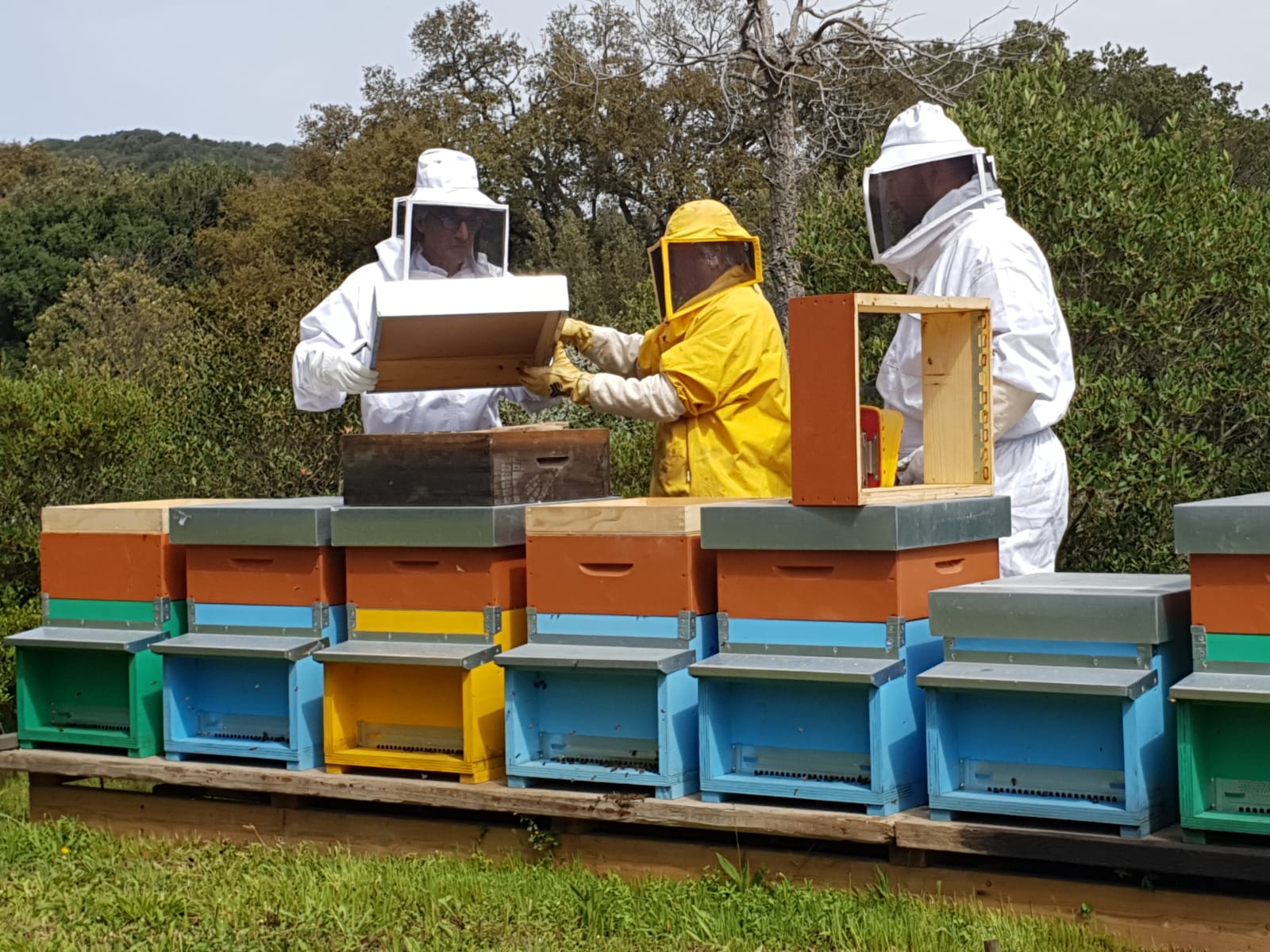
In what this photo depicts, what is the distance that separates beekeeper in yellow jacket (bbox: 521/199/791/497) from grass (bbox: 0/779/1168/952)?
1.37m

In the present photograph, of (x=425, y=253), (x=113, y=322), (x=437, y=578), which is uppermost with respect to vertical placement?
(x=113, y=322)

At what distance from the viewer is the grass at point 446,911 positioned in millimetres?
3648

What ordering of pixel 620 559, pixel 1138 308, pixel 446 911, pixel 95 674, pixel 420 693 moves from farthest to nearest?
pixel 1138 308
pixel 95 674
pixel 420 693
pixel 620 559
pixel 446 911

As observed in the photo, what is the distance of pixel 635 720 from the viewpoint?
4203mm

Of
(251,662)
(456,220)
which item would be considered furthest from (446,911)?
(456,220)

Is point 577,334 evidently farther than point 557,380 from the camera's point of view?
Yes

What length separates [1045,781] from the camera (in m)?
3.61

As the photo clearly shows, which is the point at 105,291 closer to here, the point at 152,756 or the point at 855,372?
the point at 152,756

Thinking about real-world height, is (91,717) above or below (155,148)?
below

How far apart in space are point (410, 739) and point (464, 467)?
0.87 meters

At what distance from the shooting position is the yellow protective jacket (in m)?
4.76

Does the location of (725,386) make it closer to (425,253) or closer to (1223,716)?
(425,253)

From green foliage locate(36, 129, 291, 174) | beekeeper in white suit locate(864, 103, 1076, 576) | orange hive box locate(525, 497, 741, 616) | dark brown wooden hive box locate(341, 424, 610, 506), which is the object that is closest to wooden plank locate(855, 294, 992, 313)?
beekeeper in white suit locate(864, 103, 1076, 576)

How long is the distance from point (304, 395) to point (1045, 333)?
2542mm
